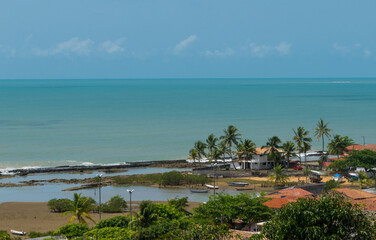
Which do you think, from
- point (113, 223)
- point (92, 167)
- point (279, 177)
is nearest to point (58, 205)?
point (113, 223)

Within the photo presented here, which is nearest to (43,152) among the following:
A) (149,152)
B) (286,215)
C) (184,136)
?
(149,152)

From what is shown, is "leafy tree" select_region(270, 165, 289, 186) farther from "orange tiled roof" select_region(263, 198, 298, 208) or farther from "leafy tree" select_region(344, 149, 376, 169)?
"orange tiled roof" select_region(263, 198, 298, 208)

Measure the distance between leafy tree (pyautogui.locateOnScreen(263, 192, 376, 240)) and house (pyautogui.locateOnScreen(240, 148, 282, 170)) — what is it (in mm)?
63438

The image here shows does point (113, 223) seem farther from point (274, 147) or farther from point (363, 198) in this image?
point (274, 147)

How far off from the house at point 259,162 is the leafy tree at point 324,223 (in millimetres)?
63438

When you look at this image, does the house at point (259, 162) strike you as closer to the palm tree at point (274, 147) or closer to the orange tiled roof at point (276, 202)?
the palm tree at point (274, 147)

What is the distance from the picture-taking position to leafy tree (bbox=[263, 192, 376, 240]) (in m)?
30.3

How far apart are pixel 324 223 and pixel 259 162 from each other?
6487cm

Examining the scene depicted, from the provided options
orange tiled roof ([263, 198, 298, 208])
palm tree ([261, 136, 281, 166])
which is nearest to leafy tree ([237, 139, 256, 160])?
palm tree ([261, 136, 281, 166])

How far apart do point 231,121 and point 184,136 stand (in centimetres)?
3576

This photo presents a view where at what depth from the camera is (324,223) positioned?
31.1 meters

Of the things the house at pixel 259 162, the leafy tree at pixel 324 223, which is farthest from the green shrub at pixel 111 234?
the house at pixel 259 162

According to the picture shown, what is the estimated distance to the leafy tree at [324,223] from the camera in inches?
1193

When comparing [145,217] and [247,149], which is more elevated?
[247,149]
